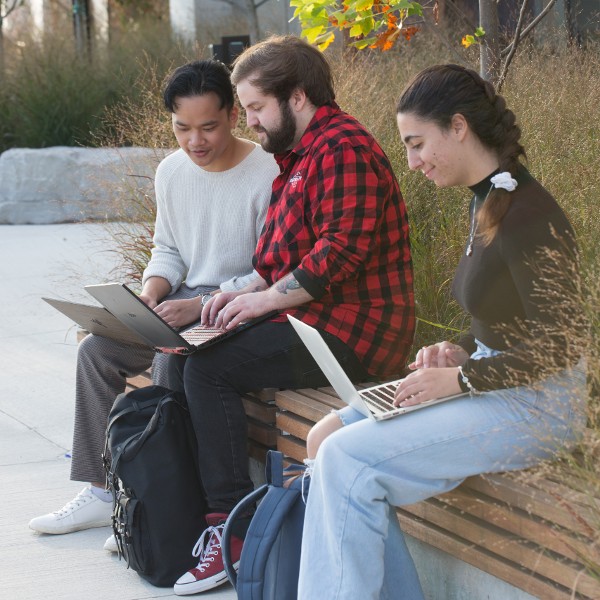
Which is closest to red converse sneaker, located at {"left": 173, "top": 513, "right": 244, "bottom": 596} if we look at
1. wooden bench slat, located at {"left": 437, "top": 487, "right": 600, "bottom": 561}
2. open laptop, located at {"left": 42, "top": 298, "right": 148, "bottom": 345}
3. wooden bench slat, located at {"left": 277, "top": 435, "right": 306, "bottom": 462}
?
wooden bench slat, located at {"left": 277, "top": 435, "right": 306, "bottom": 462}

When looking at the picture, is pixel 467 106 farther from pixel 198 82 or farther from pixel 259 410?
pixel 198 82

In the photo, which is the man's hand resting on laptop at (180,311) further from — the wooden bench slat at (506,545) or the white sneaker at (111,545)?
the wooden bench slat at (506,545)

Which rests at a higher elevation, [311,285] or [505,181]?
[505,181]

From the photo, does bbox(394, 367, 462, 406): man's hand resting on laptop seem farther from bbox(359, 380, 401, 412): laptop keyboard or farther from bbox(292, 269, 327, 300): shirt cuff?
bbox(292, 269, 327, 300): shirt cuff

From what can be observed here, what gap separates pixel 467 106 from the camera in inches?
106

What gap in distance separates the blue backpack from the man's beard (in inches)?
43.6

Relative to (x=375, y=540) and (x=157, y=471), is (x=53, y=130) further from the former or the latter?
(x=375, y=540)

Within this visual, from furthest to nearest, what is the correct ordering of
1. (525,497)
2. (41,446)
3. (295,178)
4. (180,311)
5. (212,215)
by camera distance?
(41,446)
(212,215)
(180,311)
(295,178)
(525,497)

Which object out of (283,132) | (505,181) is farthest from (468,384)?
(283,132)

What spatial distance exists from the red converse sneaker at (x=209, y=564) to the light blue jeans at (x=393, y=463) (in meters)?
0.77

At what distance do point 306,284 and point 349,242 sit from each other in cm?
18

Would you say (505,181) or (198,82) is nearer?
(505,181)

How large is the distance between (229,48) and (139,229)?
124 inches

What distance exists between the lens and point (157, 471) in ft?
11.0
